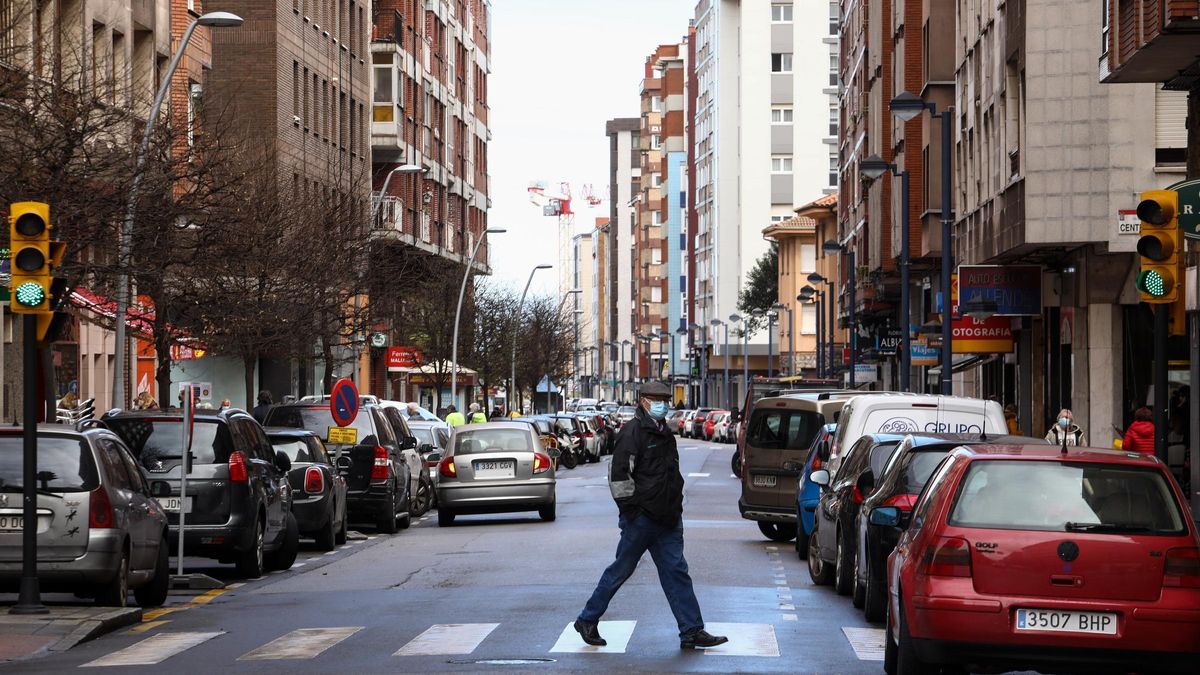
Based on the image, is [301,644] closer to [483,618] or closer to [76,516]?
[483,618]

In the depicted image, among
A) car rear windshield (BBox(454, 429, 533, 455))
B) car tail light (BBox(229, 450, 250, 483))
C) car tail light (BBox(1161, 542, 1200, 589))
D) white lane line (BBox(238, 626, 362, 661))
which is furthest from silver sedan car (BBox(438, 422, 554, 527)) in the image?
car tail light (BBox(1161, 542, 1200, 589))

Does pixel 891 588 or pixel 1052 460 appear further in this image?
pixel 891 588

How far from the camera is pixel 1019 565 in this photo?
11.1m

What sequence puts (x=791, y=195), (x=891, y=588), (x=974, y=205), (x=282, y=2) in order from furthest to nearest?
1. (x=791, y=195)
2. (x=282, y=2)
3. (x=974, y=205)
4. (x=891, y=588)

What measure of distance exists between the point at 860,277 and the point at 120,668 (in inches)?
2096

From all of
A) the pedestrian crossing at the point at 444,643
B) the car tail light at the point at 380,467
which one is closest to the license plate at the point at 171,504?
the pedestrian crossing at the point at 444,643

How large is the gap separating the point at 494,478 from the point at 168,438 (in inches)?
444

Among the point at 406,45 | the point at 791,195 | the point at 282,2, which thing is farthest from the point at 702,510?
the point at 791,195

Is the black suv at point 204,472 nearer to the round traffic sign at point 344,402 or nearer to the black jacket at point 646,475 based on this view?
the round traffic sign at point 344,402

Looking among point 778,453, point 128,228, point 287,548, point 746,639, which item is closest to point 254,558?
point 287,548

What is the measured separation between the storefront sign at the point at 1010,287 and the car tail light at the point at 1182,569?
27.8 m

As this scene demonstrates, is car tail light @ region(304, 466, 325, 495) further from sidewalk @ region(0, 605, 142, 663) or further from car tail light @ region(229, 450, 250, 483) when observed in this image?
sidewalk @ region(0, 605, 142, 663)

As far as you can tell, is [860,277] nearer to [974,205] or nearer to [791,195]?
[974,205]

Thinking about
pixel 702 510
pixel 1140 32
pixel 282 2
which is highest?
pixel 282 2
